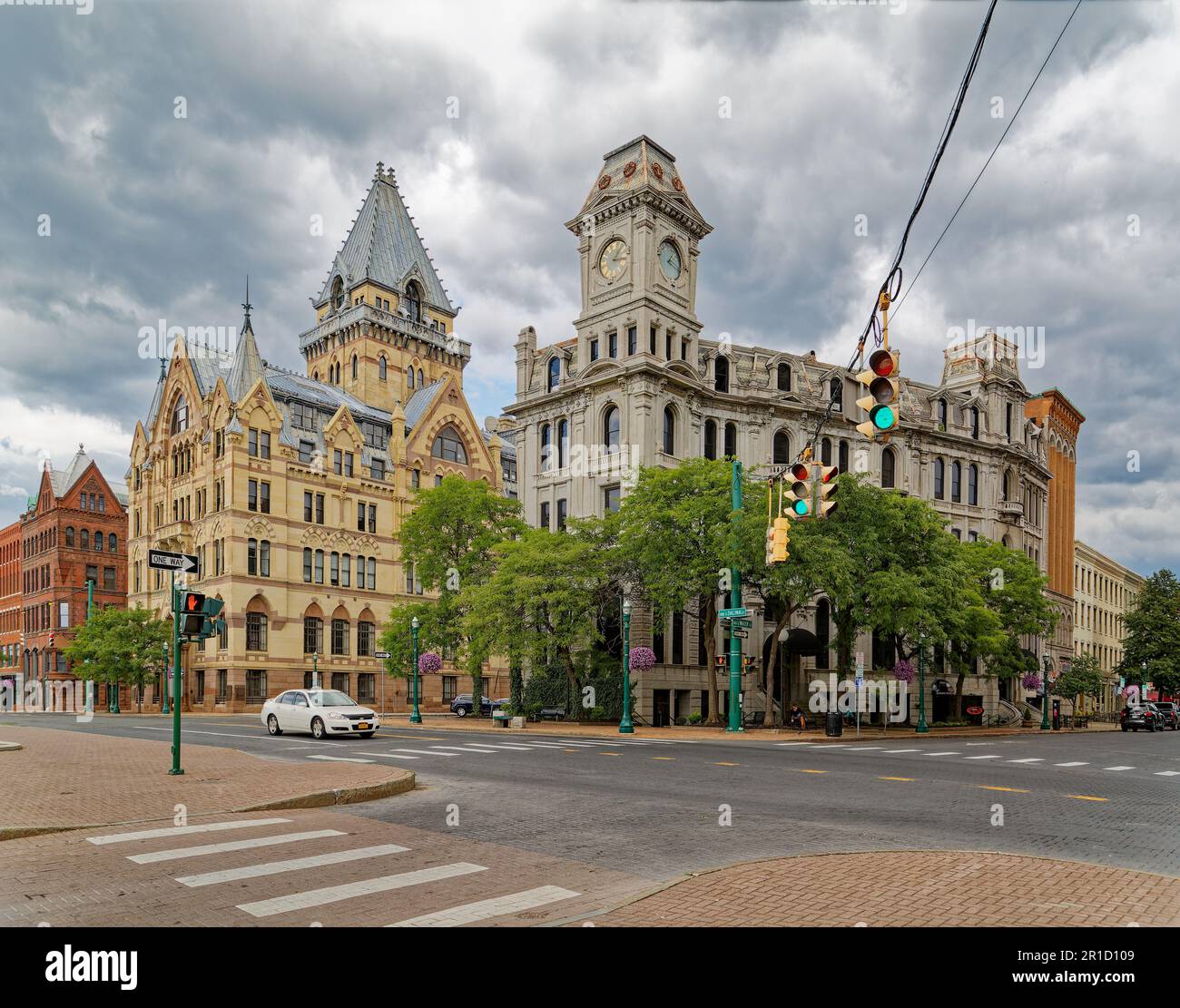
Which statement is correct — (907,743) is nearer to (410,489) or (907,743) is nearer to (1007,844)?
(1007,844)

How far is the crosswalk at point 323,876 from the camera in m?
7.70

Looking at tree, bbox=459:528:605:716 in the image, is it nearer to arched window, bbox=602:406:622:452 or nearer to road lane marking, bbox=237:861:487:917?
arched window, bbox=602:406:622:452

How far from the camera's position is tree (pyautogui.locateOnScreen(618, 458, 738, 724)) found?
122 ft

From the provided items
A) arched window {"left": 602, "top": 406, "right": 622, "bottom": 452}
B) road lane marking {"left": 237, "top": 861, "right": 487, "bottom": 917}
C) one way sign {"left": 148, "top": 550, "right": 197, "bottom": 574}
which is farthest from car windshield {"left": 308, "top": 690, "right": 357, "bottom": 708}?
arched window {"left": 602, "top": 406, "right": 622, "bottom": 452}

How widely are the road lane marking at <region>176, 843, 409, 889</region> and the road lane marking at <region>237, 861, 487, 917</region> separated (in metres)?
0.89

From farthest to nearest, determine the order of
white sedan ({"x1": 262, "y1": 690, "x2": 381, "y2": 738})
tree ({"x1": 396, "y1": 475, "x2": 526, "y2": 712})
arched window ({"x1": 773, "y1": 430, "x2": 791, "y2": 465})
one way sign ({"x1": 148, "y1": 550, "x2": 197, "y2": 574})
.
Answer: arched window ({"x1": 773, "y1": 430, "x2": 791, "y2": 465}) < tree ({"x1": 396, "y1": 475, "x2": 526, "y2": 712}) < white sedan ({"x1": 262, "y1": 690, "x2": 381, "y2": 738}) < one way sign ({"x1": 148, "y1": 550, "x2": 197, "y2": 574})

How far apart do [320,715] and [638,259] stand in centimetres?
2791

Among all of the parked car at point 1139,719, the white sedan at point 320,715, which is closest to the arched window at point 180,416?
the white sedan at point 320,715

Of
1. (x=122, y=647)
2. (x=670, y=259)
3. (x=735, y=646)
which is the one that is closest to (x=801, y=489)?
(x=735, y=646)

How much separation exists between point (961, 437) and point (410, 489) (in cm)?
3880

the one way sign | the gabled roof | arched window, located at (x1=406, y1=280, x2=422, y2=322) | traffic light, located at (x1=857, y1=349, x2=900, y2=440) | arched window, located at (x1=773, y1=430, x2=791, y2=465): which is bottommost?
the one way sign

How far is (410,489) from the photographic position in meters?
72.9
